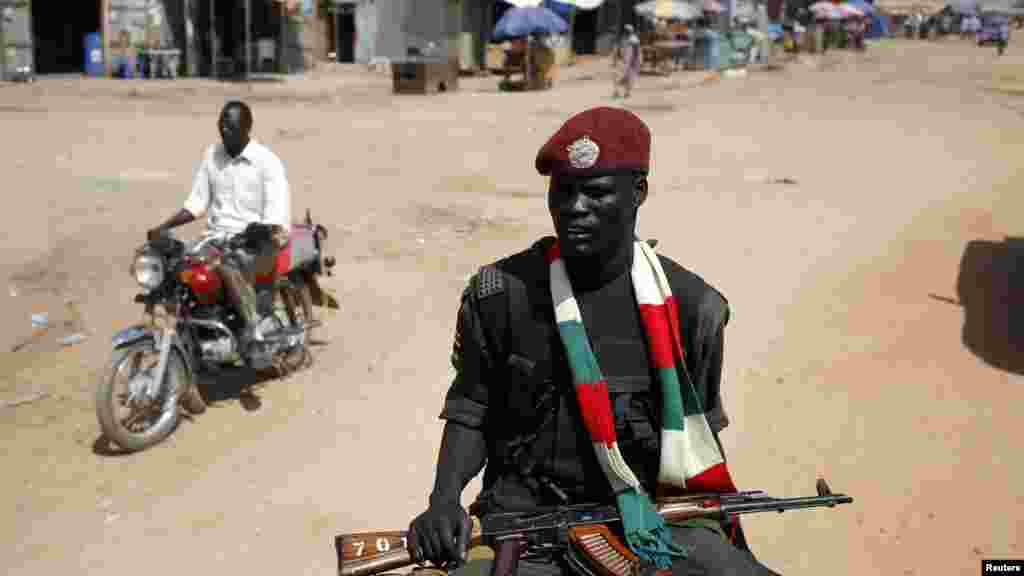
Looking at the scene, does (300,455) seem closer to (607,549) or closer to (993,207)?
(607,549)

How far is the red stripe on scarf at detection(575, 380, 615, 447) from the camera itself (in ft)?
7.44

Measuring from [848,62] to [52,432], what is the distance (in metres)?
33.7

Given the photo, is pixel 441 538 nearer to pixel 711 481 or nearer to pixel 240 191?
pixel 711 481

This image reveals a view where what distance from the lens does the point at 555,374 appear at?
238 centimetres

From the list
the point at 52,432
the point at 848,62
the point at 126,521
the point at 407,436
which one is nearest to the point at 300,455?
the point at 407,436

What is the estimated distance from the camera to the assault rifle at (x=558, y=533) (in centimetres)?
219

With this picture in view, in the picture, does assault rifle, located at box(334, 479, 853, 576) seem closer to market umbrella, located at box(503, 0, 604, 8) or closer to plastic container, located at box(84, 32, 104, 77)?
market umbrella, located at box(503, 0, 604, 8)

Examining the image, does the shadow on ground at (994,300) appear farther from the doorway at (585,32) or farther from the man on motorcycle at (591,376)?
the doorway at (585,32)

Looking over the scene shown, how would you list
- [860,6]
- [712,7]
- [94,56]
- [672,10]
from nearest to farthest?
1. [94,56]
2. [672,10]
3. [712,7]
4. [860,6]

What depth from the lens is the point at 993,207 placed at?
1082cm

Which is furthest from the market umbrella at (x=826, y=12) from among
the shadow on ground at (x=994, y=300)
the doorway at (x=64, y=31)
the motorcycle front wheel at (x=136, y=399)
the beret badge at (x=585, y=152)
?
the beret badge at (x=585, y=152)

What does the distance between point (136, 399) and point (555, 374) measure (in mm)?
3593

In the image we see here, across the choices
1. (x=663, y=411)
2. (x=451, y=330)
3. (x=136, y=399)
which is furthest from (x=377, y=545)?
(x=451, y=330)

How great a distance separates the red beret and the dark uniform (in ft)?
0.93
